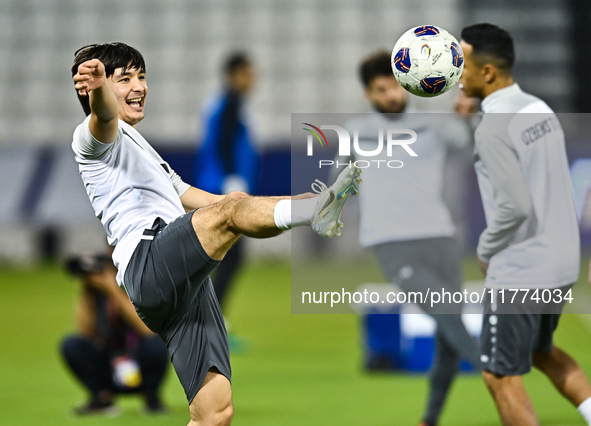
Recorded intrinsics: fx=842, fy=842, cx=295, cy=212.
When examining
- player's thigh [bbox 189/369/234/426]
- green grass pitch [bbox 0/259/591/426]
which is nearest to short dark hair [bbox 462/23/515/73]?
player's thigh [bbox 189/369/234/426]

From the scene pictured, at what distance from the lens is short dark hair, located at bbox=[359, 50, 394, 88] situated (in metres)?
5.71

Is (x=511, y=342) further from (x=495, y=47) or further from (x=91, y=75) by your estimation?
(x=91, y=75)

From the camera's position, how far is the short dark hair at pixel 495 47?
4223mm

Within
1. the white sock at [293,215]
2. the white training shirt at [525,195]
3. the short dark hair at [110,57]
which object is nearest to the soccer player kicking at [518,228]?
the white training shirt at [525,195]

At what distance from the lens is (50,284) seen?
14.0 metres

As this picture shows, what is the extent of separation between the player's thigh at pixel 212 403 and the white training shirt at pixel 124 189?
66 centimetres

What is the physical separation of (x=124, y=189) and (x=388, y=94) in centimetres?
242

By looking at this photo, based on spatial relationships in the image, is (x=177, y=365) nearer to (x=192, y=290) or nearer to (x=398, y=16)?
(x=192, y=290)

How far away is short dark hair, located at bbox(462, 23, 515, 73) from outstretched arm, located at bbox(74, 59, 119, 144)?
1.86 meters

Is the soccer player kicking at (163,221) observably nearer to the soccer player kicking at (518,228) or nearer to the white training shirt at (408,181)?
the soccer player kicking at (518,228)

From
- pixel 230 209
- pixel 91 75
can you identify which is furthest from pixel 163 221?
pixel 91 75

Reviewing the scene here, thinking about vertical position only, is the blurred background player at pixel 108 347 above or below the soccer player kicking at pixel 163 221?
below

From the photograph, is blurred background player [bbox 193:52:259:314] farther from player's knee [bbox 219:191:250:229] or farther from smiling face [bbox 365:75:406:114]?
player's knee [bbox 219:191:250:229]

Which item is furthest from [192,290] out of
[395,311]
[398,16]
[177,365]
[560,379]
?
[398,16]
